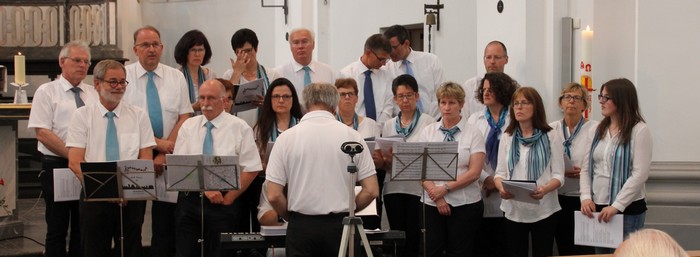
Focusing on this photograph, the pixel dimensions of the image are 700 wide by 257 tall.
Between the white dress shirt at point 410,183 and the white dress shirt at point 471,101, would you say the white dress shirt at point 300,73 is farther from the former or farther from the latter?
the white dress shirt at point 471,101

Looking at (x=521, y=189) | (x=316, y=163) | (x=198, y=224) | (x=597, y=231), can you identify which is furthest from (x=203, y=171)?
(x=597, y=231)

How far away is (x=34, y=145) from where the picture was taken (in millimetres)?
13430

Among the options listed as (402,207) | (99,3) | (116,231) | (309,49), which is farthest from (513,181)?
(99,3)

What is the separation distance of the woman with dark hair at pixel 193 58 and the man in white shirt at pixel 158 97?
216 millimetres

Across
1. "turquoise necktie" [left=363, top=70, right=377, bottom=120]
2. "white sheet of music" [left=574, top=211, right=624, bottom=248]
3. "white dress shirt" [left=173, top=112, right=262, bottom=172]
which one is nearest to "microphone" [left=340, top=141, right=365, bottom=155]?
"white dress shirt" [left=173, top=112, right=262, bottom=172]

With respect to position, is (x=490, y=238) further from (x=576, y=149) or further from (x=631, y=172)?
(x=631, y=172)

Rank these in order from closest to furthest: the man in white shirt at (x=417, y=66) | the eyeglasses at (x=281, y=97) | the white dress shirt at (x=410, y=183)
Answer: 1. the eyeglasses at (x=281, y=97)
2. the white dress shirt at (x=410, y=183)
3. the man in white shirt at (x=417, y=66)

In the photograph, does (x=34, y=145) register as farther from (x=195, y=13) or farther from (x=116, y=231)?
(x=116, y=231)

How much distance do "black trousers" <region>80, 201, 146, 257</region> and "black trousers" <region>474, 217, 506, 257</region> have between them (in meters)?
2.47

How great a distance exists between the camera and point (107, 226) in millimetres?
6996

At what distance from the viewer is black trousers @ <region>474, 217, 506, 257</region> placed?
25.0 feet

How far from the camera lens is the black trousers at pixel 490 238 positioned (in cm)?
762

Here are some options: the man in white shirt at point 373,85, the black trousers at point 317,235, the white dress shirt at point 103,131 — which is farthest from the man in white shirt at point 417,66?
the black trousers at point 317,235

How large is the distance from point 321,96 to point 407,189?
1.88m
